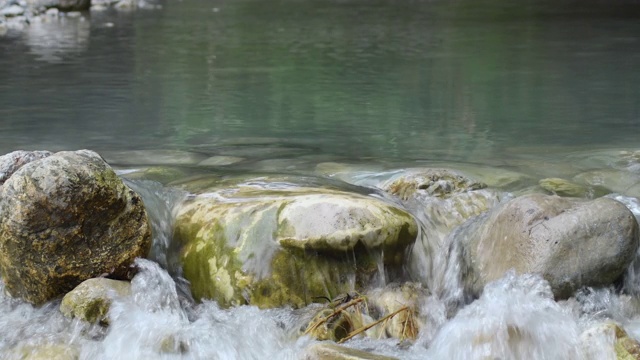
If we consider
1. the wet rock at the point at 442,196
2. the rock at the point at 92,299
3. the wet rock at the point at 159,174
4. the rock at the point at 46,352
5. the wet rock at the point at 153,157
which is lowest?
the rock at the point at 46,352

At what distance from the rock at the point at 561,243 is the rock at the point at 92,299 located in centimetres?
184

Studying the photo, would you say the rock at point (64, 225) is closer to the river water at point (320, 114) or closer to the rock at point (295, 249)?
the river water at point (320, 114)

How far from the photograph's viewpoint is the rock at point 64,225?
460cm

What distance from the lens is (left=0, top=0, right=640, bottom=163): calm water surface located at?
7973 millimetres

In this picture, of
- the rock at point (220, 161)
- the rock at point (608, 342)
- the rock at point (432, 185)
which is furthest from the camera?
the rock at point (220, 161)

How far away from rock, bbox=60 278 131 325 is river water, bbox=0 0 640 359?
0.19ft

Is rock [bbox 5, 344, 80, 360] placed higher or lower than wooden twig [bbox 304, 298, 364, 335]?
lower

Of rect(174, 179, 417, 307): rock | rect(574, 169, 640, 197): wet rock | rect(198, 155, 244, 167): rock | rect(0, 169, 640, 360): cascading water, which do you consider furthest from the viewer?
rect(198, 155, 244, 167): rock

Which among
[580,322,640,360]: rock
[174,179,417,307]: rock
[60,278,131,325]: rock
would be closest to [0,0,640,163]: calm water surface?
[174,179,417,307]: rock

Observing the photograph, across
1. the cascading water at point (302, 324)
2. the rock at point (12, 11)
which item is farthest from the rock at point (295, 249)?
the rock at point (12, 11)

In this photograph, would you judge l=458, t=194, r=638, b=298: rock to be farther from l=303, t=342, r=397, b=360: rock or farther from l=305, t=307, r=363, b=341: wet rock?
l=303, t=342, r=397, b=360: rock

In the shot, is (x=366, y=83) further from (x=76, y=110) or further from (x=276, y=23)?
(x=276, y=23)

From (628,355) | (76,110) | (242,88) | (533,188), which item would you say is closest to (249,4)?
(242,88)

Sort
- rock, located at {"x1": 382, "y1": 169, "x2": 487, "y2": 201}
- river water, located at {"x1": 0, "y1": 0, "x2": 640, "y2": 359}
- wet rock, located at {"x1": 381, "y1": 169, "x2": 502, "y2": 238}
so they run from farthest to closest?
rock, located at {"x1": 382, "y1": 169, "x2": 487, "y2": 201} < wet rock, located at {"x1": 381, "y1": 169, "x2": 502, "y2": 238} < river water, located at {"x1": 0, "y1": 0, "x2": 640, "y2": 359}
